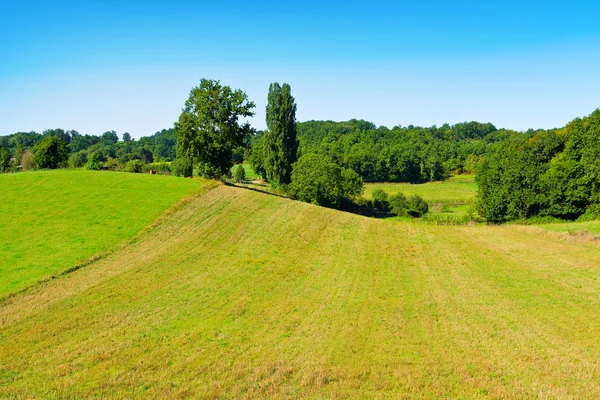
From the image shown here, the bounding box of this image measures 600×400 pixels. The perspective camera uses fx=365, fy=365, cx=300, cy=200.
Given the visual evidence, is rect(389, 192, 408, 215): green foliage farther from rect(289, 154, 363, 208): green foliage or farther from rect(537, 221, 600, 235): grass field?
rect(537, 221, 600, 235): grass field

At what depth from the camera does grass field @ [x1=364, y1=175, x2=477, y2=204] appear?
97.2 metres

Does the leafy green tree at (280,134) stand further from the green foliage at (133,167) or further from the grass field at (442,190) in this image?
the grass field at (442,190)

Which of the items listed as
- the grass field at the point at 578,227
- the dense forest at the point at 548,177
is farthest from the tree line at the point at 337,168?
the grass field at the point at 578,227

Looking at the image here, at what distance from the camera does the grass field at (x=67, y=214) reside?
26.6 meters

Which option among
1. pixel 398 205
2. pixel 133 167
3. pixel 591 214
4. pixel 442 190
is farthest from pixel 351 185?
pixel 442 190

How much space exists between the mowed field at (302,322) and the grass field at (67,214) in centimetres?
227

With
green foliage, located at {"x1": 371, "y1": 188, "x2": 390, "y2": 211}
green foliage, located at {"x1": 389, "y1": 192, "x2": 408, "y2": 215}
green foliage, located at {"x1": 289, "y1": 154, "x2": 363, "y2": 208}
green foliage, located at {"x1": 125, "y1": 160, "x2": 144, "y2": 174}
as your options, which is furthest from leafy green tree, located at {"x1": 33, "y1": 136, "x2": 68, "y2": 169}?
green foliage, located at {"x1": 389, "y1": 192, "x2": 408, "y2": 215}

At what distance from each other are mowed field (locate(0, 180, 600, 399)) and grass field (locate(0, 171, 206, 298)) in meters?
2.27

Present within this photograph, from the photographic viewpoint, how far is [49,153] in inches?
2621

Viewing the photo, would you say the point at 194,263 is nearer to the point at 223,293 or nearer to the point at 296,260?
the point at 223,293

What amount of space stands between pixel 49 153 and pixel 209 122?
116 feet

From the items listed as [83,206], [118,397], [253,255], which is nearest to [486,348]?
[118,397]

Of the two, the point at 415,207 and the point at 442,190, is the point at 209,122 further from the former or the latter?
the point at 442,190

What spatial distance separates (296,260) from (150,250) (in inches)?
495
